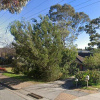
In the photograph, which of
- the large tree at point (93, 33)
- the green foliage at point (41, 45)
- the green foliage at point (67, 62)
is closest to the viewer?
the green foliage at point (41, 45)

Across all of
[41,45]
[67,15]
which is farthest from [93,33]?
[41,45]

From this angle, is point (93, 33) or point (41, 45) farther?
point (93, 33)

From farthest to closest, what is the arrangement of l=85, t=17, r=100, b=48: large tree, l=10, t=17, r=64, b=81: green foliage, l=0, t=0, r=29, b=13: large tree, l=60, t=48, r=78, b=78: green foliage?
l=85, t=17, r=100, b=48: large tree < l=60, t=48, r=78, b=78: green foliage < l=10, t=17, r=64, b=81: green foliage < l=0, t=0, r=29, b=13: large tree

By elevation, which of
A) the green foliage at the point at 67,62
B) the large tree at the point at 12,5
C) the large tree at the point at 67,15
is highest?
the large tree at the point at 67,15

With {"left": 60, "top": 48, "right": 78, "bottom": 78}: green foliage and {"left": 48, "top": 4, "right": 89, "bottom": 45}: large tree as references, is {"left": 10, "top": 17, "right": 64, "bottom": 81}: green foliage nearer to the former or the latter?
{"left": 60, "top": 48, "right": 78, "bottom": 78}: green foliage

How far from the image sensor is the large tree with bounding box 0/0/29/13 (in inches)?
444

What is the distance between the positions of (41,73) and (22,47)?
387 cm

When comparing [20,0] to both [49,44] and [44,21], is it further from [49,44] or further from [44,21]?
[49,44]

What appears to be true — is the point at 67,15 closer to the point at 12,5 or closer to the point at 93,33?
the point at 93,33

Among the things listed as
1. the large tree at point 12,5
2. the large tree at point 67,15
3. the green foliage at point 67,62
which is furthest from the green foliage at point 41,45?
the large tree at point 67,15

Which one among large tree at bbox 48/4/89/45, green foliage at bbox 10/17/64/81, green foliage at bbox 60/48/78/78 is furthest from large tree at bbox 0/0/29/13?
large tree at bbox 48/4/89/45

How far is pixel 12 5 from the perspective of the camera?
1180 cm

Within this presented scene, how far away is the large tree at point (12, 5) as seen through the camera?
1127cm

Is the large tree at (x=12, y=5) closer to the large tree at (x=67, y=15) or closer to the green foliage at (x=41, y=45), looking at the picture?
the green foliage at (x=41, y=45)
